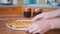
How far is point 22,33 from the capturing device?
1.06 metres

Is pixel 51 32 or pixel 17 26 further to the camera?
pixel 17 26

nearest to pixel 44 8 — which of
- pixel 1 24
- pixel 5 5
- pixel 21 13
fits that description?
pixel 21 13

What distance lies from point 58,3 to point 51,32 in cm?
81

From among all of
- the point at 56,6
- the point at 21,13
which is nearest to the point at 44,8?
the point at 56,6

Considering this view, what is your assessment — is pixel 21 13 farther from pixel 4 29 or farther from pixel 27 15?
pixel 4 29

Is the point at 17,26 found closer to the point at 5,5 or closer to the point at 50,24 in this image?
the point at 50,24

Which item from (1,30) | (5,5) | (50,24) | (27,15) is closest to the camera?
(50,24)

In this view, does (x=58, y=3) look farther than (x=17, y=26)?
Yes

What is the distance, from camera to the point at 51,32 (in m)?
1.03

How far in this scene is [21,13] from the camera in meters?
1.78

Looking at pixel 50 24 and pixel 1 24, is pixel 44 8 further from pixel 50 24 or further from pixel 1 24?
pixel 50 24

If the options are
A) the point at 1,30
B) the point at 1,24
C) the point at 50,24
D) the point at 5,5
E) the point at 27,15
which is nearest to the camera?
the point at 50,24

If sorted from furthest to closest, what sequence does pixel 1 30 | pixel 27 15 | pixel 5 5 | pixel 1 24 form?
1. pixel 5 5
2. pixel 27 15
3. pixel 1 24
4. pixel 1 30

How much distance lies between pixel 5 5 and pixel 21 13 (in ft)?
0.65
